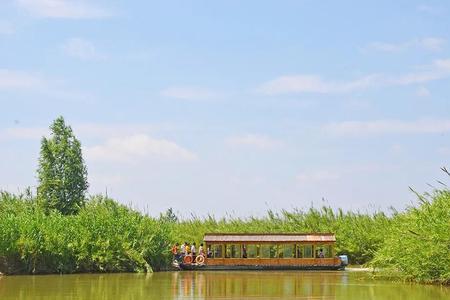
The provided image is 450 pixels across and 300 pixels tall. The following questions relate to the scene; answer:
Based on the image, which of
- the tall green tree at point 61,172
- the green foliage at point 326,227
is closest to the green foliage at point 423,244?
the green foliage at point 326,227

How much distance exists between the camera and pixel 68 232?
3428cm

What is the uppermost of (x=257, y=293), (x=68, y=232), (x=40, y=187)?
(x=40, y=187)

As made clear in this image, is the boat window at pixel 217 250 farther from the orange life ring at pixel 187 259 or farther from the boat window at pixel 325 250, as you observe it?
the boat window at pixel 325 250

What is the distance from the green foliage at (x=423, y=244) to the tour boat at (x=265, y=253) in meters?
9.89

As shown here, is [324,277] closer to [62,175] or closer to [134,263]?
[134,263]

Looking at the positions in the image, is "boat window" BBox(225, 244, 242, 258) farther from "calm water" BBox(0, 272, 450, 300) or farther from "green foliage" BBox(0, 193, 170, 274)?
"calm water" BBox(0, 272, 450, 300)

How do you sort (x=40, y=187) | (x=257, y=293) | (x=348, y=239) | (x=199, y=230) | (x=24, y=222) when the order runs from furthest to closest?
(x=40, y=187) < (x=199, y=230) < (x=348, y=239) < (x=24, y=222) < (x=257, y=293)

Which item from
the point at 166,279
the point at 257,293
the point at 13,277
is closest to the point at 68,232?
the point at 13,277

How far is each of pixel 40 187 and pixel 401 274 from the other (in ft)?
103

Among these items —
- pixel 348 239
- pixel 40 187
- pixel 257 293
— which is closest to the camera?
pixel 257 293

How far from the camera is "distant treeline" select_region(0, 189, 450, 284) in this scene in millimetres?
26219

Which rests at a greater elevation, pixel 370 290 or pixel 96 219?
pixel 96 219

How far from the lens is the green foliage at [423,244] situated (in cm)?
2523

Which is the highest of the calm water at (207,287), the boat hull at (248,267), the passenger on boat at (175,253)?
the passenger on boat at (175,253)
